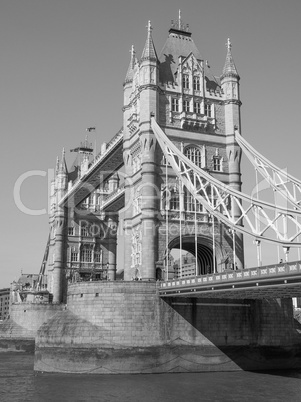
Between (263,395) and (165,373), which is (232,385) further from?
(165,373)

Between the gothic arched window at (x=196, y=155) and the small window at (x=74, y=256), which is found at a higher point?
the gothic arched window at (x=196, y=155)

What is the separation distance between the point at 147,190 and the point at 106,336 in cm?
1374

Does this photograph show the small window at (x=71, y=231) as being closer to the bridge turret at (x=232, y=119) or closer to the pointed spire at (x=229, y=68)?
the bridge turret at (x=232, y=119)

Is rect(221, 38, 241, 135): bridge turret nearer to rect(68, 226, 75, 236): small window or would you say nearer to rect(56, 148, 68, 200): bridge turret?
rect(56, 148, 68, 200): bridge turret

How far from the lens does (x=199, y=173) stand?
4284 centimetres

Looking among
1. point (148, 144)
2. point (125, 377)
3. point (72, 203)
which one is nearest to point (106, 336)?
point (125, 377)

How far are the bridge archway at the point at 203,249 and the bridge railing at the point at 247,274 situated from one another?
31.6 feet

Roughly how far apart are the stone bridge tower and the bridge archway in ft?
0.31

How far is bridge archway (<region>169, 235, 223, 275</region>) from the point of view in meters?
47.4

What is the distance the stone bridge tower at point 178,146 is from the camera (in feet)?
152

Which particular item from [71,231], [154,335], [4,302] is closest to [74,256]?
[71,231]

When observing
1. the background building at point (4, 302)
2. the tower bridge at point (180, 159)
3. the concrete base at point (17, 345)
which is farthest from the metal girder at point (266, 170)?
the background building at point (4, 302)

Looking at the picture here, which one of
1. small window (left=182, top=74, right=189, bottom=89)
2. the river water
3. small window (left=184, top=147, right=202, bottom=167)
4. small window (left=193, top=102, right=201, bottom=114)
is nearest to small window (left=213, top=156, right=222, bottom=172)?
small window (left=184, top=147, right=202, bottom=167)

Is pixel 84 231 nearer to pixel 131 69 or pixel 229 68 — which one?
pixel 131 69
